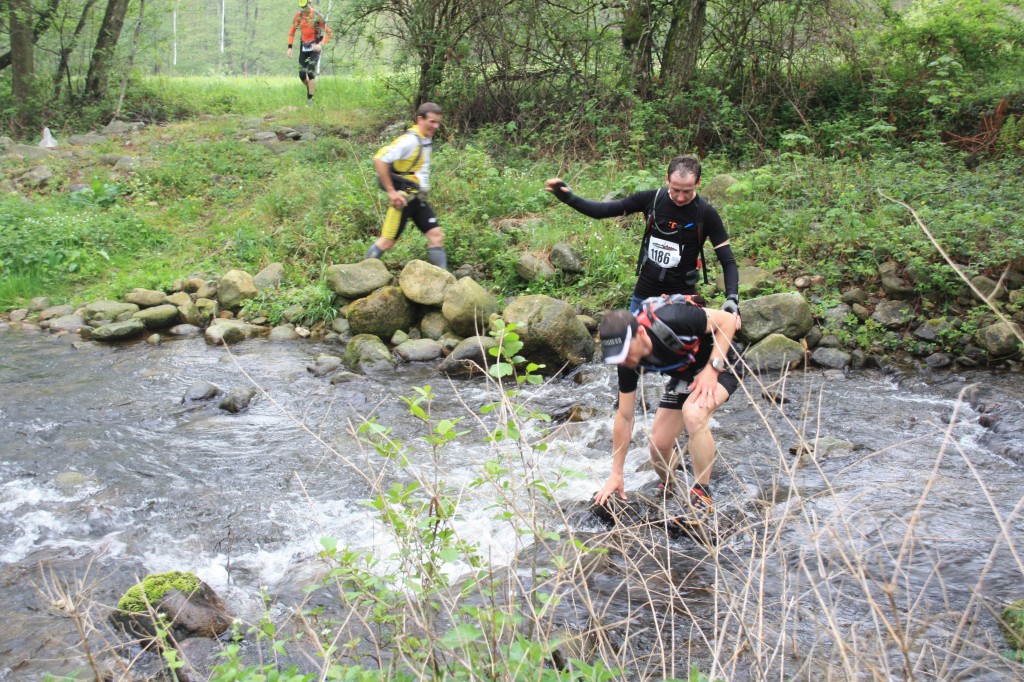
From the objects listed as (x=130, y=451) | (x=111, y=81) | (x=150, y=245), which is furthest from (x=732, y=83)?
(x=111, y=81)

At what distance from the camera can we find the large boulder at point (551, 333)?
790 cm

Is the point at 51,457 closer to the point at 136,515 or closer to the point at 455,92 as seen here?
the point at 136,515

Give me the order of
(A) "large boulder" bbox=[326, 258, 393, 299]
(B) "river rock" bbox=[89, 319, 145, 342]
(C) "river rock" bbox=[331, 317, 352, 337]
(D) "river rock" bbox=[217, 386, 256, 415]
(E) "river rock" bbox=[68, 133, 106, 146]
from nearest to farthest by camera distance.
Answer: (D) "river rock" bbox=[217, 386, 256, 415] < (B) "river rock" bbox=[89, 319, 145, 342] < (C) "river rock" bbox=[331, 317, 352, 337] < (A) "large boulder" bbox=[326, 258, 393, 299] < (E) "river rock" bbox=[68, 133, 106, 146]

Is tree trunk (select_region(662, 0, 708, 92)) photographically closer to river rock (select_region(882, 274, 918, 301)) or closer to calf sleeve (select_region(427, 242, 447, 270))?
river rock (select_region(882, 274, 918, 301))

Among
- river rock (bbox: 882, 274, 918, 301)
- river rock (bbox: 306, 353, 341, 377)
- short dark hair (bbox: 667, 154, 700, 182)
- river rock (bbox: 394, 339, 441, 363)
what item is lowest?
river rock (bbox: 306, 353, 341, 377)

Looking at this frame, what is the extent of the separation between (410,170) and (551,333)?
2232 mm

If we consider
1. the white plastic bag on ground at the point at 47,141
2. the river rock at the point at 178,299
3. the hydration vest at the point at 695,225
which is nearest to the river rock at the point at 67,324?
the river rock at the point at 178,299

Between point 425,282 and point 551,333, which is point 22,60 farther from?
point 551,333

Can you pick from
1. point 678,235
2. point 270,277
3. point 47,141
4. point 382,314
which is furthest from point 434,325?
point 47,141

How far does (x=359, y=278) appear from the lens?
937 centimetres

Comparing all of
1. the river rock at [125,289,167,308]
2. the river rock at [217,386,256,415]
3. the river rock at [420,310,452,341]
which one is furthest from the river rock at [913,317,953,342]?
the river rock at [125,289,167,308]

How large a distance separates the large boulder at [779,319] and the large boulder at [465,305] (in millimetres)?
2758

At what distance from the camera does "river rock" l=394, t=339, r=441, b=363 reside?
8.46 m

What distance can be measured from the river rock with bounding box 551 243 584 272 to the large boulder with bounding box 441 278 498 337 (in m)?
1.12
